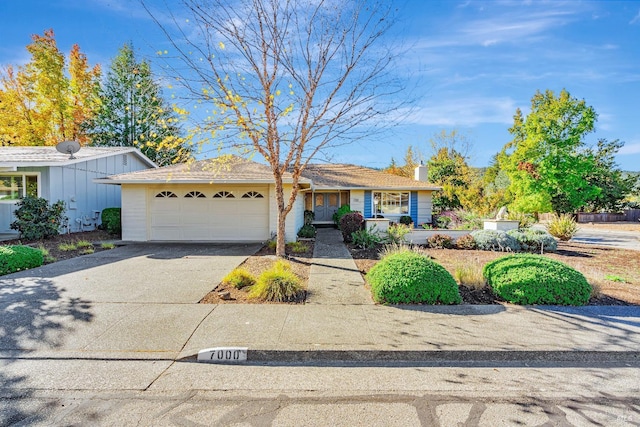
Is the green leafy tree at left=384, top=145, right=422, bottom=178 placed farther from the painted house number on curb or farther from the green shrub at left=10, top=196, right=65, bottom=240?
the painted house number on curb

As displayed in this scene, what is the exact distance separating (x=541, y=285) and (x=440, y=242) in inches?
249

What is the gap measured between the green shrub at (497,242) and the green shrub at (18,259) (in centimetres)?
1298

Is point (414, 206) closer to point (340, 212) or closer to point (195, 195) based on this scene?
point (340, 212)

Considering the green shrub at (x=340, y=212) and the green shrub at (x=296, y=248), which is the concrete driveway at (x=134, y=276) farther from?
the green shrub at (x=340, y=212)

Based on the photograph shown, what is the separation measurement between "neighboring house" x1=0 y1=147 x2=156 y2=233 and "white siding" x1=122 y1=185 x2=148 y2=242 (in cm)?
259

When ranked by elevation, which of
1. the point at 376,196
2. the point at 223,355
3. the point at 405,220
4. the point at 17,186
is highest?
the point at 17,186

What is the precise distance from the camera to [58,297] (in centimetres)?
572

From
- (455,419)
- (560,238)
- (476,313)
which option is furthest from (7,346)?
(560,238)

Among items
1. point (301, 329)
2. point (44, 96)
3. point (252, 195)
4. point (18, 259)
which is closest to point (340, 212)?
point (252, 195)

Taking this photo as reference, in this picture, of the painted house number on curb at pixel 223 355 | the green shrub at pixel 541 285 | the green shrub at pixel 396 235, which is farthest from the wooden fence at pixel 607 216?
the painted house number on curb at pixel 223 355

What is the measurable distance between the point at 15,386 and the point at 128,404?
4.20ft

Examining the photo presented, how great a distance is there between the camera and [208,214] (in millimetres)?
13094

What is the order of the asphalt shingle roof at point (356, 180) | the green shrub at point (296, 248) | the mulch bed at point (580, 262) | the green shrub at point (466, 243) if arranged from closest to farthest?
1. the mulch bed at point (580, 262)
2. the green shrub at point (296, 248)
3. the green shrub at point (466, 243)
4. the asphalt shingle roof at point (356, 180)

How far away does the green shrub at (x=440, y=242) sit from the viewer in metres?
11.7
